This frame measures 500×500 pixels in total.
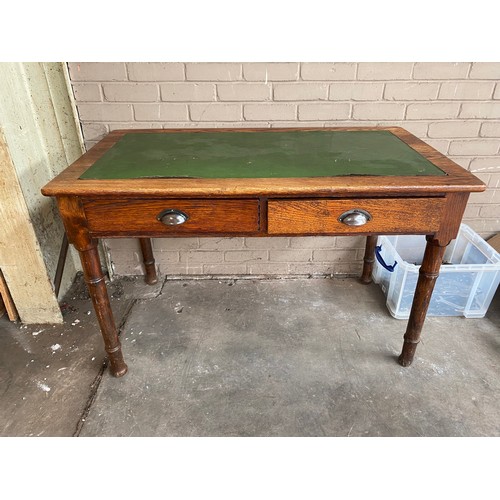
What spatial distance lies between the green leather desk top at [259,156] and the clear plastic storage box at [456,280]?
0.62 meters

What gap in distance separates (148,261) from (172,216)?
99 centimetres

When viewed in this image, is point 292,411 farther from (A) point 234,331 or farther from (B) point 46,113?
(B) point 46,113

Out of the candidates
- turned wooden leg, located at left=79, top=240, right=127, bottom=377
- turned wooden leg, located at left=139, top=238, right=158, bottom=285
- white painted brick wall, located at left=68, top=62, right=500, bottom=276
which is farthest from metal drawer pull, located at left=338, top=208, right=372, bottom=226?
turned wooden leg, located at left=139, top=238, right=158, bottom=285

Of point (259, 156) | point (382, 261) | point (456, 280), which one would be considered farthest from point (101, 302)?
point (456, 280)

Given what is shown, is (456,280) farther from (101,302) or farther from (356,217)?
(101,302)

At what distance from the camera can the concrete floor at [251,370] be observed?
4.86ft

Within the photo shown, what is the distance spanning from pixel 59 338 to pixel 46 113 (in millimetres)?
1138

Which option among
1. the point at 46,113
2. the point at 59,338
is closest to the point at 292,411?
the point at 59,338

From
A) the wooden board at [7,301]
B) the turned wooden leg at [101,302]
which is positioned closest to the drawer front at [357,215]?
the turned wooden leg at [101,302]

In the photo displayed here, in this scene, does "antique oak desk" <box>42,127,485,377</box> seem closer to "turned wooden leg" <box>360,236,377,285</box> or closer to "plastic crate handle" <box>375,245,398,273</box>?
"plastic crate handle" <box>375,245,398,273</box>

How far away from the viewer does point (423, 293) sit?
1528 mm

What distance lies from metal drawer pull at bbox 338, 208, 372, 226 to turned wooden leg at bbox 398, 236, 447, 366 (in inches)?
10.9

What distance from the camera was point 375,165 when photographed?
4.63 ft

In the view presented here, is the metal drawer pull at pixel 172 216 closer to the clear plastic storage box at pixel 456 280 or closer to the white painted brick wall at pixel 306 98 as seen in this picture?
the white painted brick wall at pixel 306 98
